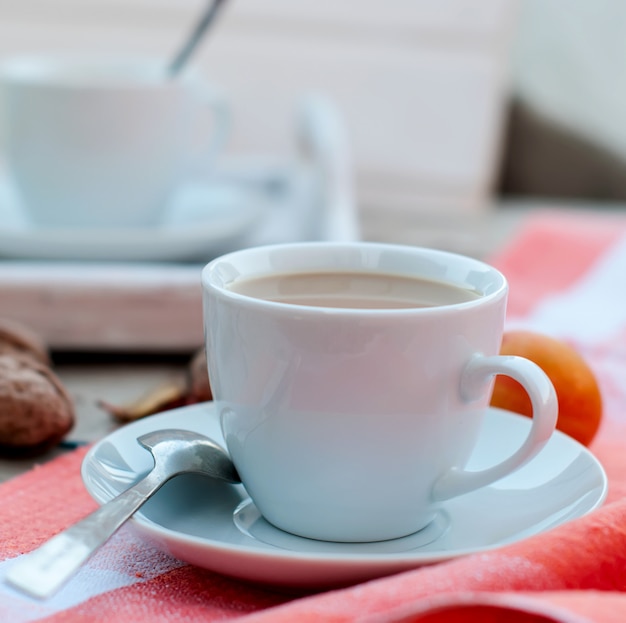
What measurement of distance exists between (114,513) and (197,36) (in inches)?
28.5

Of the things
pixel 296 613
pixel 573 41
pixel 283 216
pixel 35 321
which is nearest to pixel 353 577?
pixel 296 613

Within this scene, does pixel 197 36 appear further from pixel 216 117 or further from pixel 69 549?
pixel 69 549

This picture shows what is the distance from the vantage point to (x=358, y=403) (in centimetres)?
44

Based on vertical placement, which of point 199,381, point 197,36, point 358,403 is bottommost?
point 199,381

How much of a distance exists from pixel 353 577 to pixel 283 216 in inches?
34.1

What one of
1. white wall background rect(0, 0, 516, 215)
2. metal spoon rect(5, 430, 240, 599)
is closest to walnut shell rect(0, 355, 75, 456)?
metal spoon rect(5, 430, 240, 599)

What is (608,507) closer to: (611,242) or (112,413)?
(112,413)

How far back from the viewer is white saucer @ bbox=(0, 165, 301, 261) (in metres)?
0.91

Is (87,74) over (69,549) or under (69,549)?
over

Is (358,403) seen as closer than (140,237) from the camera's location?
Yes

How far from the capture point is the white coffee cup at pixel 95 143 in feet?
3.20

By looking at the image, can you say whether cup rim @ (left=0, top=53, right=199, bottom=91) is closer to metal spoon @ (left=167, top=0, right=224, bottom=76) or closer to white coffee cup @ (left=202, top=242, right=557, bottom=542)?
metal spoon @ (left=167, top=0, right=224, bottom=76)

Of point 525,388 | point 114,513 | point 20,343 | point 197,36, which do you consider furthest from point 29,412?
point 197,36

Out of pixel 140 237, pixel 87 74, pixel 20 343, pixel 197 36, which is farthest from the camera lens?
pixel 87 74
